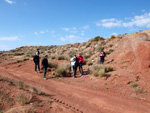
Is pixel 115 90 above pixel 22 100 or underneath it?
underneath

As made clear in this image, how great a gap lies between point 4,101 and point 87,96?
12.7ft

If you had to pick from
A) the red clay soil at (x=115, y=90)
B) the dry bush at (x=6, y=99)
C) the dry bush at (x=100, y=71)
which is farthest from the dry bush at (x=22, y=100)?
the dry bush at (x=100, y=71)

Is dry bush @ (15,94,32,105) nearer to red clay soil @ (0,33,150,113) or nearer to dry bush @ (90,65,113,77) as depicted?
red clay soil @ (0,33,150,113)

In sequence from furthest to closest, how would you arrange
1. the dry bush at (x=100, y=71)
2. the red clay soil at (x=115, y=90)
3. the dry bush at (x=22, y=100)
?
the dry bush at (x=100, y=71) → the red clay soil at (x=115, y=90) → the dry bush at (x=22, y=100)

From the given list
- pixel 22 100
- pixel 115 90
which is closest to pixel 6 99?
pixel 22 100

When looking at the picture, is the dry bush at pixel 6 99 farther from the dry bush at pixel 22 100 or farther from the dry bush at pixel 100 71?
the dry bush at pixel 100 71

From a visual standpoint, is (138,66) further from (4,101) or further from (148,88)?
(4,101)

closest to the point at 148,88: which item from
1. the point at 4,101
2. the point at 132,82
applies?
the point at 132,82

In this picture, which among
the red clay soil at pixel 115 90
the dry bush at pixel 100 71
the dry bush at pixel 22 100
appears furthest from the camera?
the dry bush at pixel 100 71

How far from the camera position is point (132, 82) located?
833cm

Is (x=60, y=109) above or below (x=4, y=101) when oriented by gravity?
below

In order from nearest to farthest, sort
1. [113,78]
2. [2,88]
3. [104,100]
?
[2,88] → [104,100] → [113,78]

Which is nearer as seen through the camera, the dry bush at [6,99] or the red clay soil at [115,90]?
the dry bush at [6,99]

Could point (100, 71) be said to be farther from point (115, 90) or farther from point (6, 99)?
point (6, 99)
